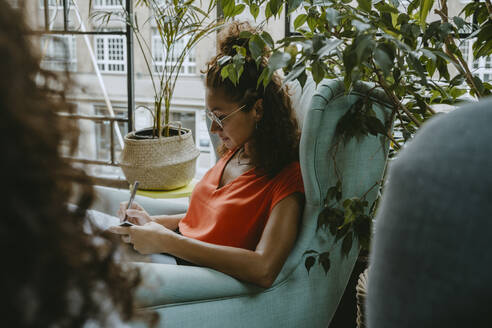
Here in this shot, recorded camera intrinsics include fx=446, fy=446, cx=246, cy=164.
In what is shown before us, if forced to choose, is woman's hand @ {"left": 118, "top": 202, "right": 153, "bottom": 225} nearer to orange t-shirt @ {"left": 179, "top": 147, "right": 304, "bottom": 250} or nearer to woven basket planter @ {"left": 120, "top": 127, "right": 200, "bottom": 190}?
orange t-shirt @ {"left": 179, "top": 147, "right": 304, "bottom": 250}

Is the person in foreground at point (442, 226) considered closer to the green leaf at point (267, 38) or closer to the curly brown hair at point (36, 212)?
the curly brown hair at point (36, 212)

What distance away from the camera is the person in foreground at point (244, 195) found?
3.87 ft

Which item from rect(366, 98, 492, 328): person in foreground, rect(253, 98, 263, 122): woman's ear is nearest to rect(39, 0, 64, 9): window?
rect(253, 98, 263, 122): woman's ear

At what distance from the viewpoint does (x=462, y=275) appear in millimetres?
289

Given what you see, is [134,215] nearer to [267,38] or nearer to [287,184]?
[287,184]

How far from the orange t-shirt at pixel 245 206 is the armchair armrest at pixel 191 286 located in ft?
0.55

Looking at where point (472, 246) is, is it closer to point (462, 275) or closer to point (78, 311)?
point (462, 275)

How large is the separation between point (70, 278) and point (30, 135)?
0.11 meters

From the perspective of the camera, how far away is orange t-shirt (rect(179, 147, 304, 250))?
4.21ft

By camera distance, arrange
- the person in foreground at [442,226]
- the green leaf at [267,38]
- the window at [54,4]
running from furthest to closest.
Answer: the window at [54,4] < the green leaf at [267,38] < the person in foreground at [442,226]

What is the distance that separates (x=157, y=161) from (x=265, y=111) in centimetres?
103

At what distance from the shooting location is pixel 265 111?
1402 millimetres

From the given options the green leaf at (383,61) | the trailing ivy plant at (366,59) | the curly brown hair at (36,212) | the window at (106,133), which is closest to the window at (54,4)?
the window at (106,133)

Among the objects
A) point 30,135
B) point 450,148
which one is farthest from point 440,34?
point 30,135
